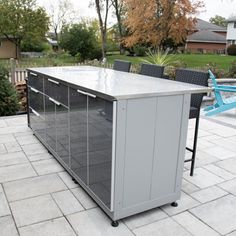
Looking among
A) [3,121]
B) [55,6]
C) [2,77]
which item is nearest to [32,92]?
[3,121]

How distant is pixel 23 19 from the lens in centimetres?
2222

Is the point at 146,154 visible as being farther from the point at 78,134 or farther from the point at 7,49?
the point at 7,49

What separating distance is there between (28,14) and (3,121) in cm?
1935

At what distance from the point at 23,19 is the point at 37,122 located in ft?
67.4

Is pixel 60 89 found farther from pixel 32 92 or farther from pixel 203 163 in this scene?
pixel 203 163

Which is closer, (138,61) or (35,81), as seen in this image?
(35,81)

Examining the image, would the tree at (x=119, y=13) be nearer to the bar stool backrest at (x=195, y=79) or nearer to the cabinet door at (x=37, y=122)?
the cabinet door at (x=37, y=122)

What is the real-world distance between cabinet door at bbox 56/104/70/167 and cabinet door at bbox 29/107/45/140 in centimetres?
65

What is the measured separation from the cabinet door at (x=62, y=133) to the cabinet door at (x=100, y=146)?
0.59 meters

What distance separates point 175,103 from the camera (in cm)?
234

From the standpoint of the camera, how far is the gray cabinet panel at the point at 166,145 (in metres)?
2.32

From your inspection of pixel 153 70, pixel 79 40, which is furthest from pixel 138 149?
pixel 79 40

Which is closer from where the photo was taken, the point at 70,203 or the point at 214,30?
the point at 70,203

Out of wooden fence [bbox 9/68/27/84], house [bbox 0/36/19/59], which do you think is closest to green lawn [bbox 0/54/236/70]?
wooden fence [bbox 9/68/27/84]
